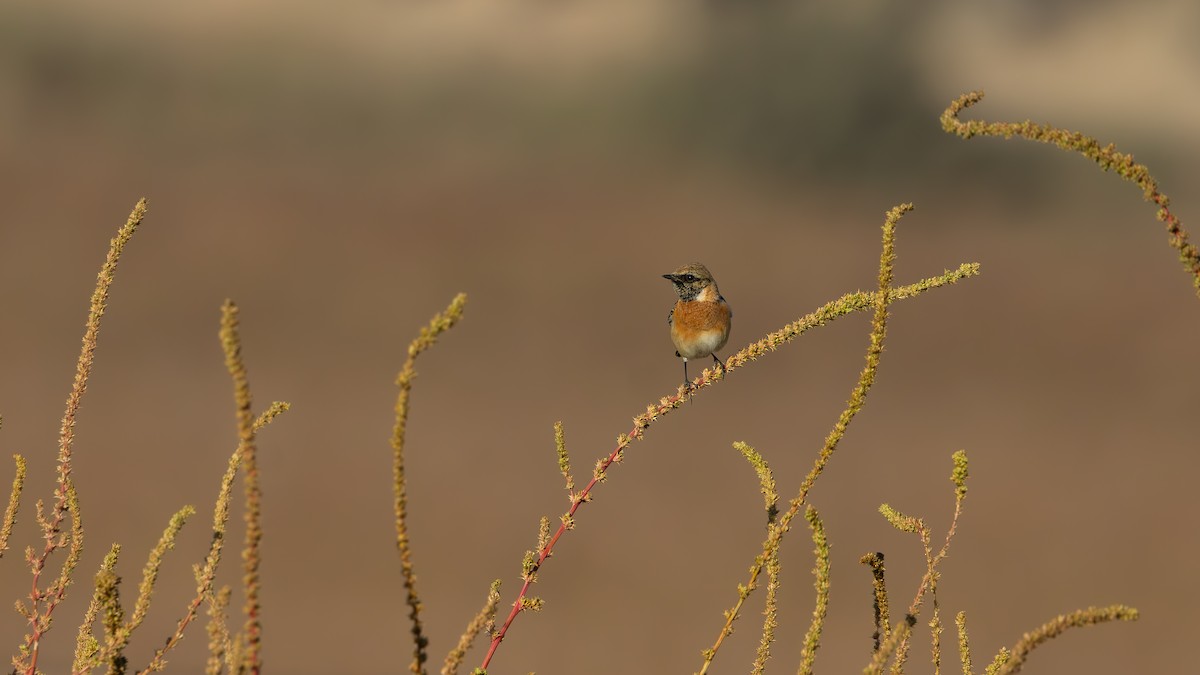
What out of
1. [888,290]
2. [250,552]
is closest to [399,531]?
[250,552]

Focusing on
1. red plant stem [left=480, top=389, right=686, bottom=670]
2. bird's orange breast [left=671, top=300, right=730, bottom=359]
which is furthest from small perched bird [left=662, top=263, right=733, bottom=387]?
red plant stem [left=480, top=389, right=686, bottom=670]

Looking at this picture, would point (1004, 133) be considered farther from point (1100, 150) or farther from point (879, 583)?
point (879, 583)

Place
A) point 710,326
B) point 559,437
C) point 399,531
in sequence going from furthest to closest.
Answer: point 710,326 < point 559,437 < point 399,531

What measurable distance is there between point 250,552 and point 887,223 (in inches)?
47.1

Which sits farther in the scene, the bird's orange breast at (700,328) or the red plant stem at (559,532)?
the bird's orange breast at (700,328)

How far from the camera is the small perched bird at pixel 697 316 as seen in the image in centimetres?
521

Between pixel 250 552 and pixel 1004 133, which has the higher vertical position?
pixel 1004 133

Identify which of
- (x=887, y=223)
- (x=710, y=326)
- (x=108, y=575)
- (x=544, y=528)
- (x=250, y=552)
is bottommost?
(x=250, y=552)

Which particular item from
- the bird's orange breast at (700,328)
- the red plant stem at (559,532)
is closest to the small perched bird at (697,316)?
the bird's orange breast at (700,328)

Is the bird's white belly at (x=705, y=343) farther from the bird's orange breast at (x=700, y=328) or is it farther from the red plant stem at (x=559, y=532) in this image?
the red plant stem at (x=559, y=532)

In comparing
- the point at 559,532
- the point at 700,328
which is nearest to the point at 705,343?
the point at 700,328

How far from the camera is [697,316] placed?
5.27 metres

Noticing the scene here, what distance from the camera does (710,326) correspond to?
520cm

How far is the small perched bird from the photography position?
5207mm
